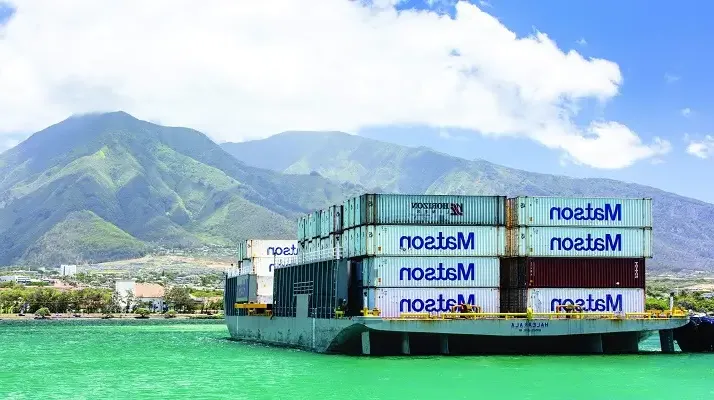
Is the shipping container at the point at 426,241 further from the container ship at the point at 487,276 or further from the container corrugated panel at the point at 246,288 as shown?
the container corrugated panel at the point at 246,288

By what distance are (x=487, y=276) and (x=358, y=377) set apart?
1286 cm

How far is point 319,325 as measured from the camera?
6800 centimetres

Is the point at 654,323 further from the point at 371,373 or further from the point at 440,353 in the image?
the point at 371,373

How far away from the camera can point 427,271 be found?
6156 cm

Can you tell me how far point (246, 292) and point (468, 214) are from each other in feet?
116

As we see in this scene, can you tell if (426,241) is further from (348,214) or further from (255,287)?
(255,287)

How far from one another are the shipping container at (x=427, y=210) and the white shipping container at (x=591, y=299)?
503cm

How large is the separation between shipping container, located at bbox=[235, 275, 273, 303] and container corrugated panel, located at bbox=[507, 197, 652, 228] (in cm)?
3414

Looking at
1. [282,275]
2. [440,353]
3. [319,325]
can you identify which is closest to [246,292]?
[282,275]

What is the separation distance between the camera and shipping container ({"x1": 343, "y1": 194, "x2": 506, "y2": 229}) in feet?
203

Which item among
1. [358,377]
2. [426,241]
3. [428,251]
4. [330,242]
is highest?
[330,242]

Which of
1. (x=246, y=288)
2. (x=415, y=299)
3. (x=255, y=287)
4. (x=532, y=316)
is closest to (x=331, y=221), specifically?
(x=415, y=299)

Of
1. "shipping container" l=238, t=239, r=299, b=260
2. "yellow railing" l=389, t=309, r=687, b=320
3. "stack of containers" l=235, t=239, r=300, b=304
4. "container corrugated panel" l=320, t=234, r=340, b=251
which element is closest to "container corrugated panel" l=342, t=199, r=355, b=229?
"container corrugated panel" l=320, t=234, r=340, b=251

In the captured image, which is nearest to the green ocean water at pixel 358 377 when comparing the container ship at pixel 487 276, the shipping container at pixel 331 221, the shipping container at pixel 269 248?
the container ship at pixel 487 276
